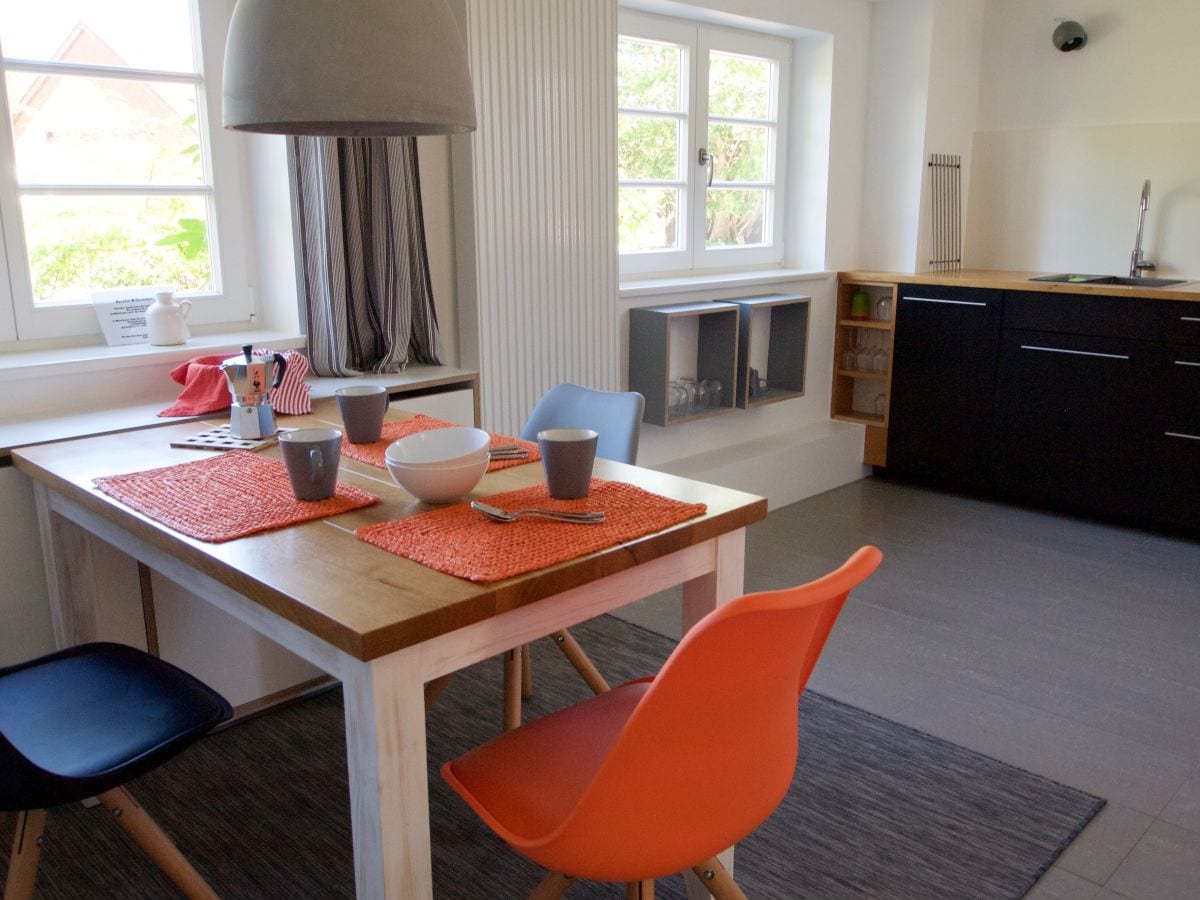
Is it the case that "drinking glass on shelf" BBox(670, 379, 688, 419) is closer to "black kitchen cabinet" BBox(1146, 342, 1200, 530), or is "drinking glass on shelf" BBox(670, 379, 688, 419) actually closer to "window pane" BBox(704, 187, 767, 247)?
"window pane" BBox(704, 187, 767, 247)

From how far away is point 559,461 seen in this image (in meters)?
1.70

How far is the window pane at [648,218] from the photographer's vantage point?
4.07 m

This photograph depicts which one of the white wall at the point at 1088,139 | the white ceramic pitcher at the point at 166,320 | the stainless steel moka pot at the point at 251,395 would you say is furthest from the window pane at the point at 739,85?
the stainless steel moka pot at the point at 251,395

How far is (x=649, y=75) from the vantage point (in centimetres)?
400

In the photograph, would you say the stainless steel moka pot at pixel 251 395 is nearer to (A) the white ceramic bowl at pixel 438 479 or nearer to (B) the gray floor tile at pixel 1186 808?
(A) the white ceramic bowl at pixel 438 479

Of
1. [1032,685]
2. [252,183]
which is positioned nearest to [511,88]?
[252,183]

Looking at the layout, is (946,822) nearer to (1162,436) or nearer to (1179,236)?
(1162,436)

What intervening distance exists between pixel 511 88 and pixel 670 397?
4.68 ft

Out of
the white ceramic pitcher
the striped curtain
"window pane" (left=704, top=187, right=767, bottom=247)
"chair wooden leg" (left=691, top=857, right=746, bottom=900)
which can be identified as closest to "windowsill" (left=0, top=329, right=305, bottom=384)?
the white ceramic pitcher

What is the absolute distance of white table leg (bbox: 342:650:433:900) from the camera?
4.17ft

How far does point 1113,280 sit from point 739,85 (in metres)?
1.76

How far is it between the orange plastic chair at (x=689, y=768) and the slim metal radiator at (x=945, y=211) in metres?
3.71

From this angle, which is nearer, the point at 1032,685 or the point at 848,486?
the point at 1032,685

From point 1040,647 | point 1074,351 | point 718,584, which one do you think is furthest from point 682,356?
point 718,584
